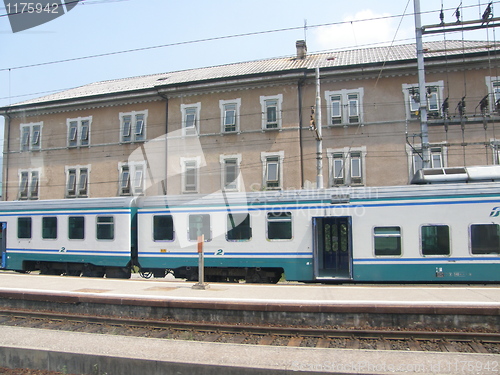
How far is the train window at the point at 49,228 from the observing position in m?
16.2

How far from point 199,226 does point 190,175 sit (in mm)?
12472

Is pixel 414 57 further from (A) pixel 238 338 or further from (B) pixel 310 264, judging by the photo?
(A) pixel 238 338

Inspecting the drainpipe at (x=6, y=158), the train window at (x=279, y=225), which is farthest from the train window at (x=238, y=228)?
the drainpipe at (x=6, y=158)

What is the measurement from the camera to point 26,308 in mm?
11930

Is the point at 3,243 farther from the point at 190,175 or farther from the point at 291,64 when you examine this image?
the point at 291,64

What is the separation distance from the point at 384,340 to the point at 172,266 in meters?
7.85

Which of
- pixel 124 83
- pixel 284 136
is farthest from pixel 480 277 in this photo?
pixel 124 83

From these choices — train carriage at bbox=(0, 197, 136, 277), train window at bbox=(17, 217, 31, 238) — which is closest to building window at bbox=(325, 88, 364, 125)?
train carriage at bbox=(0, 197, 136, 277)

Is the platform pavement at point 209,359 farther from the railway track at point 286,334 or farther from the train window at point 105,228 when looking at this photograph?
the train window at point 105,228

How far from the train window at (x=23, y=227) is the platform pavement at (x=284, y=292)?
3.13 meters

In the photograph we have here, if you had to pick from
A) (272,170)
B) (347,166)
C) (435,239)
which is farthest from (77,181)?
(435,239)

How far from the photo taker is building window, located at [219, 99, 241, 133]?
2539 centimetres

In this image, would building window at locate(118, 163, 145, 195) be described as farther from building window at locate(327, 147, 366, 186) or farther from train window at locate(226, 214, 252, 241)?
train window at locate(226, 214, 252, 241)

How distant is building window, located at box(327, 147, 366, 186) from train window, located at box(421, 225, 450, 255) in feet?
36.7
